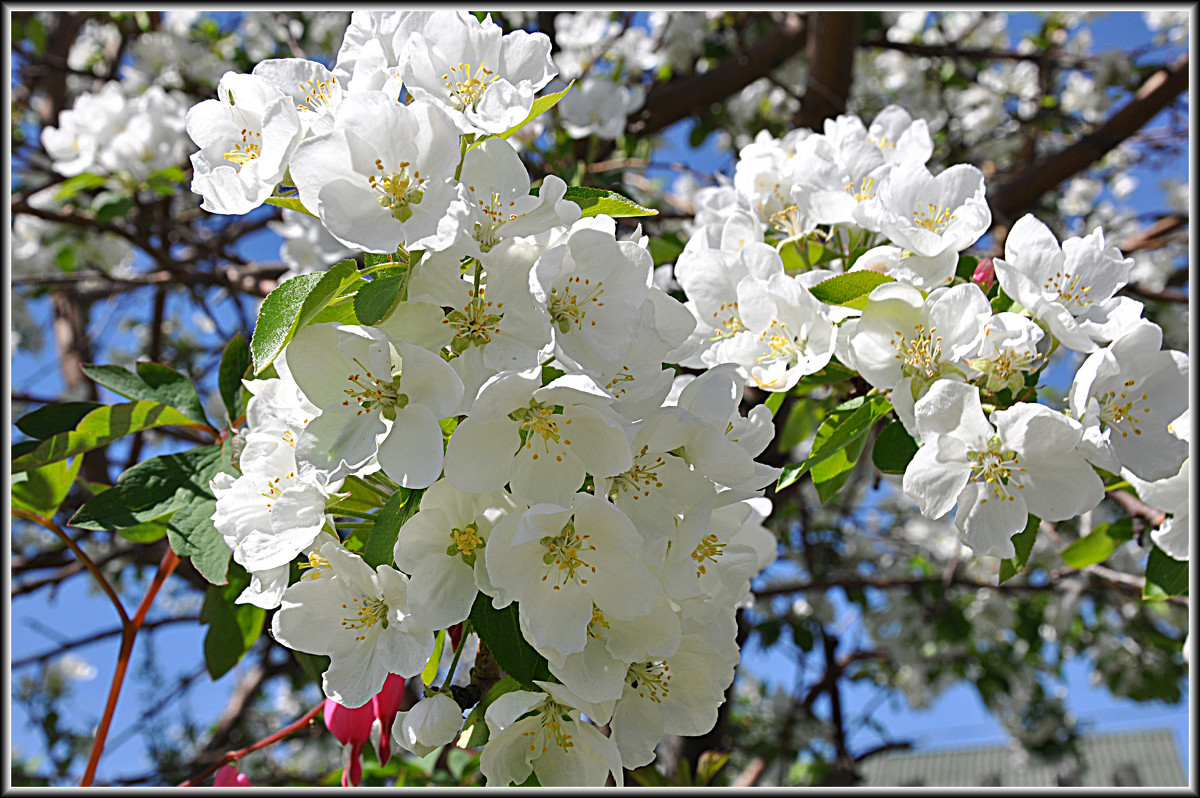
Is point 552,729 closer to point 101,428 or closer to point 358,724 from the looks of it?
point 358,724

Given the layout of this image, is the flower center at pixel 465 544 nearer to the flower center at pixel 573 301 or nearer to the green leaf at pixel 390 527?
the green leaf at pixel 390 527

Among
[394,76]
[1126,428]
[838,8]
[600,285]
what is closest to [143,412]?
[394,76]

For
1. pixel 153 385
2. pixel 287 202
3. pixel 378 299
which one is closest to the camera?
pixel 378 299

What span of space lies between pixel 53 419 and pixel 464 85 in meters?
0.89

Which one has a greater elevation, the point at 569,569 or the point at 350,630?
the point at 569,569

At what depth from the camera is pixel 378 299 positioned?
2.51 feet

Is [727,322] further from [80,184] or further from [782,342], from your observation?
[80,184]

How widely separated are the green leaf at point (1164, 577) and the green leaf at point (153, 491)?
4.66ft

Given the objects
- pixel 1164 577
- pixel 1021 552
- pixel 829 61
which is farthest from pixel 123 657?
pixel 829 61

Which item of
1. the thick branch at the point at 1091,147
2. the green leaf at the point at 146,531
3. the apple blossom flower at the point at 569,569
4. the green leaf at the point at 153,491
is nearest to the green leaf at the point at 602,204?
the apple blossom flower at the point at 569,569

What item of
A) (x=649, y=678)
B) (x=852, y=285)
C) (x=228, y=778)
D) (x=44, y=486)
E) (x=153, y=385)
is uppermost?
(x=852, y=285)

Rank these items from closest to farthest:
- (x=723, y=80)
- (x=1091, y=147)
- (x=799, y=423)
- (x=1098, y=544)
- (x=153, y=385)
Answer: (x=153, y=385) < (x=1098, y=544) < (x=799, y=423) < (x=1091, y=147) < (x=723, y=80)

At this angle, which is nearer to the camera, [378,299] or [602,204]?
[378,299]

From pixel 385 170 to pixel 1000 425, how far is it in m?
0.72
